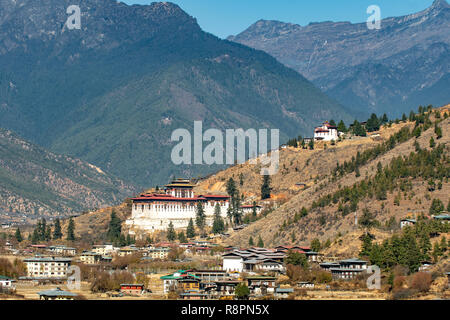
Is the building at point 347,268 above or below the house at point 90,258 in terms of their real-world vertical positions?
below

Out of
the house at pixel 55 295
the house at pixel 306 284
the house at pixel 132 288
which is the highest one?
the house at pixel 306 284

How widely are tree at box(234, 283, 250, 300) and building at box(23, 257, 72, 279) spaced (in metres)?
A: 41.9

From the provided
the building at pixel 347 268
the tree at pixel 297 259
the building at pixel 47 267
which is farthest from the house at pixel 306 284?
the building at pixel 47 267

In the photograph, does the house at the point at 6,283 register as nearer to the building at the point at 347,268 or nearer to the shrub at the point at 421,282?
the building at the point at 347,268

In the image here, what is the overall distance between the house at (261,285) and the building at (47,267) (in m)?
A: 37.4

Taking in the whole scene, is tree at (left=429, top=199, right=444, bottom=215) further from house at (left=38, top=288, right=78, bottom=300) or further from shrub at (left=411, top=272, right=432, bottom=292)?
house at (left=38, top=288, right=78, bottom=300)

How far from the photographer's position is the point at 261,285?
150 metres

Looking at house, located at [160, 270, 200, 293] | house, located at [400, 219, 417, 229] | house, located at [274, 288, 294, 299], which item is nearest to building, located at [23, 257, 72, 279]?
house, located at [160, 270, 200, 293]

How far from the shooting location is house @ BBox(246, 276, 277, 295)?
484ft

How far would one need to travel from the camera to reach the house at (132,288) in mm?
150500

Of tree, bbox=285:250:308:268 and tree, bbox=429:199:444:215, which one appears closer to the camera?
tree, bbox=285:250:308:268

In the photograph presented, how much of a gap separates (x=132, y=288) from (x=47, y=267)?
31.6 meters

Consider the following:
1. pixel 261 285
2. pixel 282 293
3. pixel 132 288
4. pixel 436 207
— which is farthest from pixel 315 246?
pixel 132 288
